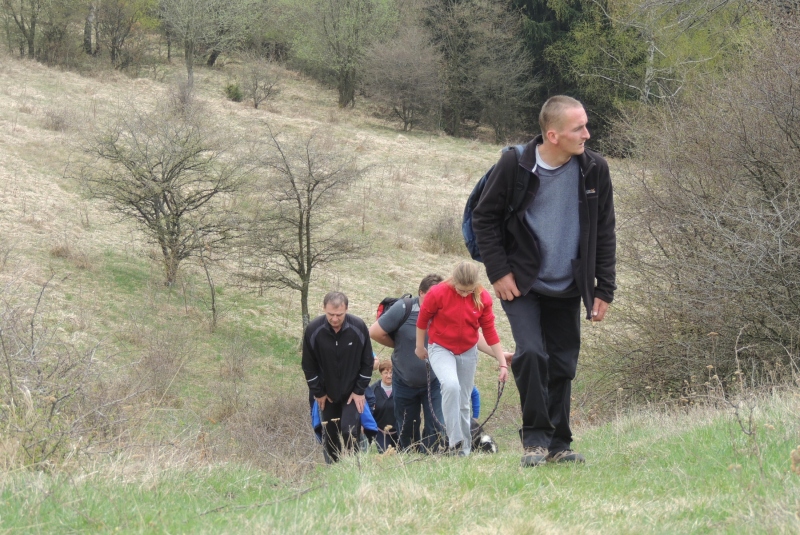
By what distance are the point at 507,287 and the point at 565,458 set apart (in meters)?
1.08

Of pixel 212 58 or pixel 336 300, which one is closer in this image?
pixel 336 300

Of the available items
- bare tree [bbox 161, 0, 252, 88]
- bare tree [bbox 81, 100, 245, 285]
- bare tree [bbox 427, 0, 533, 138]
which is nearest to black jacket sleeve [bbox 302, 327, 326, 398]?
bare tree [bbox 81, 100, 245, 285]

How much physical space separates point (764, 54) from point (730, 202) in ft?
7.88

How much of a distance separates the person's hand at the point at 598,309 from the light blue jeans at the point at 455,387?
2.12 meters

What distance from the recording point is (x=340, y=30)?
47031 mm

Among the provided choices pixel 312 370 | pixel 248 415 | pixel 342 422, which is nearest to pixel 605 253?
pixel 312 370

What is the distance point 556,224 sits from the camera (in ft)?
15.2

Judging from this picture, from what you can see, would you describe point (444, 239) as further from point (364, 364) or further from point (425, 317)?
point (425, 317)

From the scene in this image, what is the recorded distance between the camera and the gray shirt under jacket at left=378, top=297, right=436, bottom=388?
737cm

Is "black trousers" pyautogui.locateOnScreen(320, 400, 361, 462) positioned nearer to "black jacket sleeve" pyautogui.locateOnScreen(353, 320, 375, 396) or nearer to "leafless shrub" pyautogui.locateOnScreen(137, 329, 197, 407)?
"black jacket sleeve" pyautogui.locateOnScreen(353, 320, 375, 396)

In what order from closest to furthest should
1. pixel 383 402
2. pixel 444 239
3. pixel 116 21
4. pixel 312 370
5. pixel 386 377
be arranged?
1. pixel 312 370
2. pixel 383 402
3. pixel 386 377
4. pixel 444 239
5. pixel 116 21

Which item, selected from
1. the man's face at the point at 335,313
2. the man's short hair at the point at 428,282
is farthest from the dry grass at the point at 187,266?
the man's short hair at the point at 428,282

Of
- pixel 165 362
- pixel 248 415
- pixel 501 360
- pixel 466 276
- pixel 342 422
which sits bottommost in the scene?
pixel 248 415

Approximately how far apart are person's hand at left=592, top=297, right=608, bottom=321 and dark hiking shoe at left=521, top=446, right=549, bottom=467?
2.68 feet
